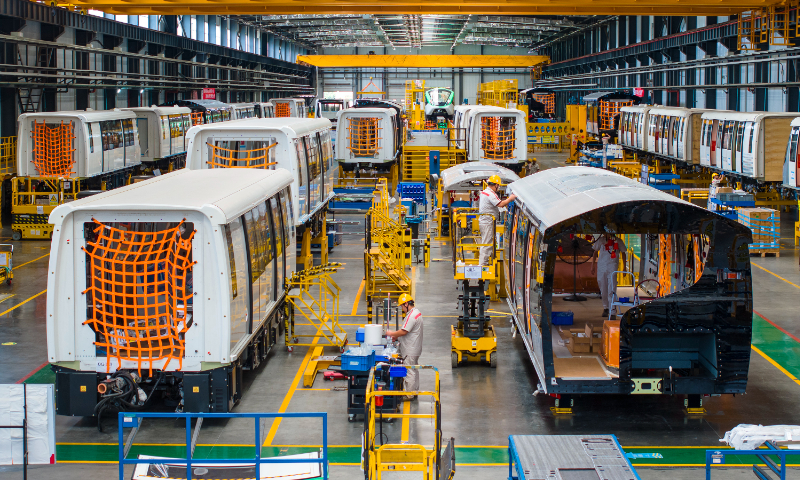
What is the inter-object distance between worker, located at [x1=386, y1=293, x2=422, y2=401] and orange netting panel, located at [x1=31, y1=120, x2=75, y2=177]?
17.4 metres

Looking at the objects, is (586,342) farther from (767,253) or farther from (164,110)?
(164,110)

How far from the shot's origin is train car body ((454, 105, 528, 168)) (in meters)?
30.5

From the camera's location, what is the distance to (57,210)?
9680 millimetres

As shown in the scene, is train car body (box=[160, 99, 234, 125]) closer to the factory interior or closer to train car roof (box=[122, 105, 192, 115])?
train car roof (box=[122, 105, 192, 115])

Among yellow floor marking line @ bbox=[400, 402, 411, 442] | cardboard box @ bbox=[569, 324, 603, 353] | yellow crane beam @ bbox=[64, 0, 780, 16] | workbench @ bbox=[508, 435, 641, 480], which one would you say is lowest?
yellow floor marking line @ bbox=[400, 402, 411, 442]

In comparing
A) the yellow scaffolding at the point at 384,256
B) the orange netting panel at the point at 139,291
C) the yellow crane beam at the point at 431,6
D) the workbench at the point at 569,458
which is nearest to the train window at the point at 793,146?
the yellow crane beam at the point at 431,6

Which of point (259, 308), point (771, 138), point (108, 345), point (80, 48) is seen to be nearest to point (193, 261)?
point (108, 345)

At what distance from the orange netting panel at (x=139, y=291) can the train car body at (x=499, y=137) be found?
21.5 m

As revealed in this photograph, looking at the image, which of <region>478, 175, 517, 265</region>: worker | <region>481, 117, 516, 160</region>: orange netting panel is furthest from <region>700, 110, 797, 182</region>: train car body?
<region>478, 175, 517, 265</region>: worker

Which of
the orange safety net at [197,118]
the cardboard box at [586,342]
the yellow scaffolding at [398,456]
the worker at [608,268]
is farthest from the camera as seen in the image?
the orange safety net at [197,118]

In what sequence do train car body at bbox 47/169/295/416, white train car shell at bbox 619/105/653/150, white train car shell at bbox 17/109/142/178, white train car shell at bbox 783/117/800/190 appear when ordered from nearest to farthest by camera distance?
train car body at bbox 47/169/295/416 → white train car shell at bbox 783/117/800/190 → white train car shell at bbox 17/109/142/178 → white train car shell at bbox 619/105/653/150

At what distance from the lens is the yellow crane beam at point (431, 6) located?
93.7ft

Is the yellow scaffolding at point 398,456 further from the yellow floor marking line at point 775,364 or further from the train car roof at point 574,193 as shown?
the yellow floor marking line at point 775,364

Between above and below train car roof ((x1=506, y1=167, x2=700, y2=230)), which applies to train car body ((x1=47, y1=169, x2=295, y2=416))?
below
